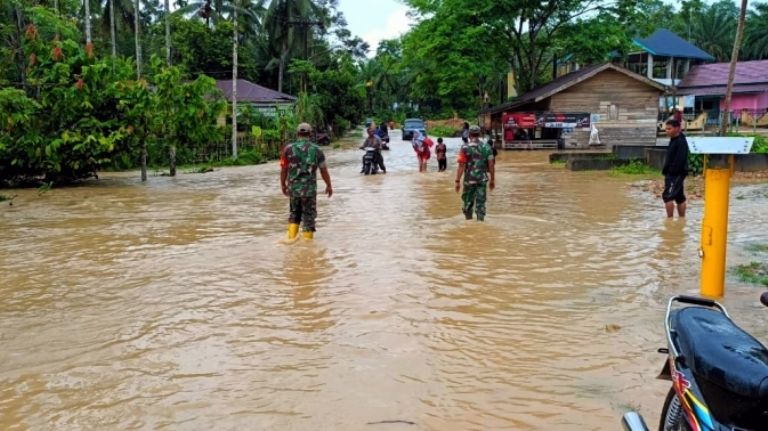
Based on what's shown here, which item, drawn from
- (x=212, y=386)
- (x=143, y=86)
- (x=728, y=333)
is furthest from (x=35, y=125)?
(x=728, y=333)

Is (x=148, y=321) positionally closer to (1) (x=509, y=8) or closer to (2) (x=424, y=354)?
(2) (x=424, y=354)

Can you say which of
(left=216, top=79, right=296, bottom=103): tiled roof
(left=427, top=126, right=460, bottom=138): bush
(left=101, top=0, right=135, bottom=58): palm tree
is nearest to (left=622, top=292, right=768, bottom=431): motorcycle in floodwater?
(left=216, top=79, right=296, bottom=103): tiled roof

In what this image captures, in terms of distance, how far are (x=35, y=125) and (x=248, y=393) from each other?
682 inches

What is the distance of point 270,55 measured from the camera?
52500 millimetres

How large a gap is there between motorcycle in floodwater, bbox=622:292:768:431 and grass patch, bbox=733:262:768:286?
413 centimetres

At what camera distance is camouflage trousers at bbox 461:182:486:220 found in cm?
1066

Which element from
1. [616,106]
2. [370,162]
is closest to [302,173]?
[370,162]

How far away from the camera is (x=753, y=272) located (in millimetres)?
7047

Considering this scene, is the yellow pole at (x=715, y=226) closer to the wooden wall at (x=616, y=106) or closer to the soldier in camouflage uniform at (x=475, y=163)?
the soldier in camouflage uniform at (x=475, y=163)

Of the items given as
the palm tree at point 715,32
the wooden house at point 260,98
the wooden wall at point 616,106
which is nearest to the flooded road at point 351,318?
the wooden wall at point 616,106

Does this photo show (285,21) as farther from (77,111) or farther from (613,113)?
(77,111)

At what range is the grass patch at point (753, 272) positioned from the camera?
22.0 feet

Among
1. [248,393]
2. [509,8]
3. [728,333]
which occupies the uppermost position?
[509,8]

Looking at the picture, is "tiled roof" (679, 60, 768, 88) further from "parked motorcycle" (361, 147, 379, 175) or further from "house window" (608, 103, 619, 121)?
"parked motorcycle" (361, 147, 379, 175)
